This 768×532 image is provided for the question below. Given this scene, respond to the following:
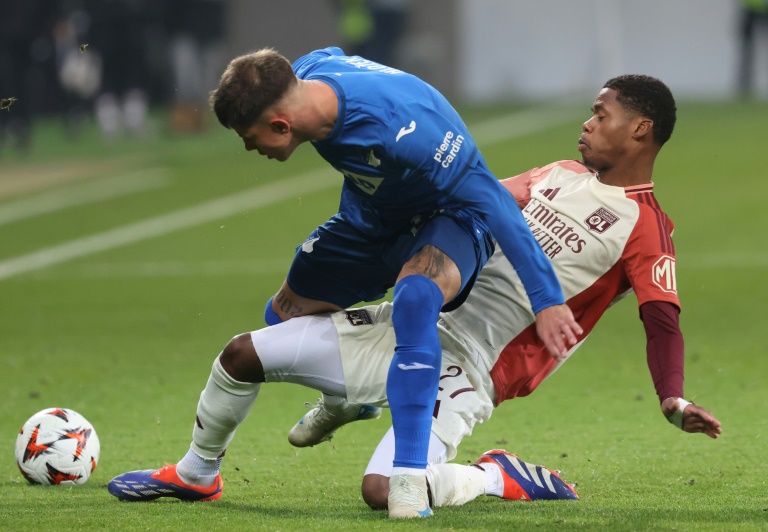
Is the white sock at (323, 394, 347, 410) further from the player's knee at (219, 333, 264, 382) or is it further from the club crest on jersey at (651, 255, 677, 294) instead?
the club crest on jersey at (651, 255, 677, 294)

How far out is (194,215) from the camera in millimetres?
15500

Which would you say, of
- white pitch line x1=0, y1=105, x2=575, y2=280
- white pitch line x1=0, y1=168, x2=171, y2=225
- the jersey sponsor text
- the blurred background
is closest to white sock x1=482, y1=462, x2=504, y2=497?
the jersey sponsor text

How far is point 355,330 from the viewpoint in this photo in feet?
14.9

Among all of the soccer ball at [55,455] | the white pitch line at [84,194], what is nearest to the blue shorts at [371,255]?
the soccer ball at [55,455]

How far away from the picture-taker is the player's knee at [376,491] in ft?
14.1

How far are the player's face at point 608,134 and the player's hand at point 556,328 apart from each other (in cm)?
96

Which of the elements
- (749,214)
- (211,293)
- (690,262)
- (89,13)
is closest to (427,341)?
(211,293)

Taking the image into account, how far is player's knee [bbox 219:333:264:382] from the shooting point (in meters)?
4.39

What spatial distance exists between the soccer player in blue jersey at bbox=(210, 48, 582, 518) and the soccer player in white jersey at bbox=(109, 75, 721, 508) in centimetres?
26

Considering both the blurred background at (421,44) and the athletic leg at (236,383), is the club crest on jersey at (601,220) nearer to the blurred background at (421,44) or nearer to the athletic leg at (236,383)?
the athletic leg at (236,383)

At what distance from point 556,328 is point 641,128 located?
1105 mm

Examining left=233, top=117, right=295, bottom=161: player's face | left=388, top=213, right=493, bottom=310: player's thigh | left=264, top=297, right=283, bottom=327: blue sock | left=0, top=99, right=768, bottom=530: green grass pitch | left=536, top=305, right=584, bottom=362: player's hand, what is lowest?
left=0, top=99, right=768, bottom=530: green grass pitch


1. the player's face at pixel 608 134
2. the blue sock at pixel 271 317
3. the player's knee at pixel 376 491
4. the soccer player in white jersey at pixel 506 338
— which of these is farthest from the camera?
the blue sock at pixel 271 317

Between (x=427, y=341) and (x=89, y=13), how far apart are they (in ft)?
62.3
